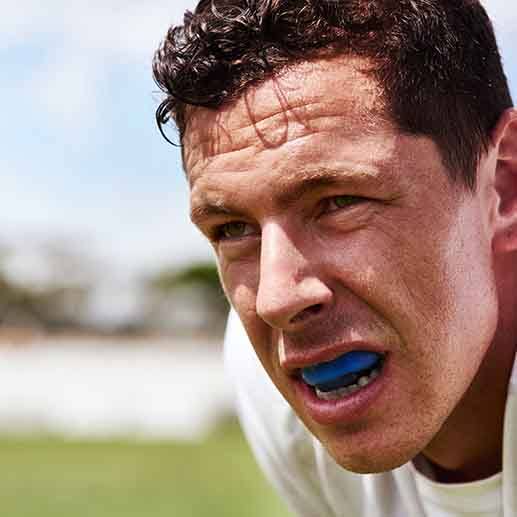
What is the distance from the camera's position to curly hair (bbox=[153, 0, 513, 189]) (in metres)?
3.34

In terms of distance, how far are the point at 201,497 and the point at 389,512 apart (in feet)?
28.6

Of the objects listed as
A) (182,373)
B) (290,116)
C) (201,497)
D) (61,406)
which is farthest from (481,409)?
(182,373)

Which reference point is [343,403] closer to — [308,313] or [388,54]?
[308,313]

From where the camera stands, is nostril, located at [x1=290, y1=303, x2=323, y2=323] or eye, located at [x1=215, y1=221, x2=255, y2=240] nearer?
nostril, located at [x1=290, y1=303, x2=323, y2=323]

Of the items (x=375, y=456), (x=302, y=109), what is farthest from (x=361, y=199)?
(x=375, y=456)

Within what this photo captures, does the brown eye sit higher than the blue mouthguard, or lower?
higher

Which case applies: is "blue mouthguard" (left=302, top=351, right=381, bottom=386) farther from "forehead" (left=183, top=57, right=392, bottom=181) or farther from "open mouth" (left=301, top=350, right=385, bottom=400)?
"forehead" (left=183, top=57, right=392, bottom=181)

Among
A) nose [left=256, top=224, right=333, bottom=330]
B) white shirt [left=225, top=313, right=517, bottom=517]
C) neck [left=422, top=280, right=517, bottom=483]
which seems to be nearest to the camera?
nose [left=256, top=224, right=333, bottom=330]

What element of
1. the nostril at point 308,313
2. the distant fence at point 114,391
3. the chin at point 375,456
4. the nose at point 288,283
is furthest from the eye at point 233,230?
the distant fence at point 114,391

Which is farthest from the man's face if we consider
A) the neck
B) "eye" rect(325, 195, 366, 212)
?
the neck

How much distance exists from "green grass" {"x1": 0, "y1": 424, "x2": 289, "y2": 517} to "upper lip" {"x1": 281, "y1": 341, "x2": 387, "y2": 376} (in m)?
7.05

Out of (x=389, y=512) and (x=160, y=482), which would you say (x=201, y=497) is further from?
(x=389, y=512)

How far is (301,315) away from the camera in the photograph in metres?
3.24

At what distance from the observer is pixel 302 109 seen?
3.29m
